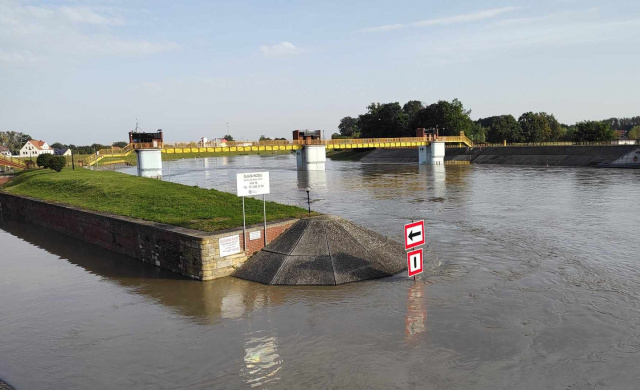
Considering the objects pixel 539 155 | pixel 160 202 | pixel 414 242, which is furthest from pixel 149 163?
pixel 539 155

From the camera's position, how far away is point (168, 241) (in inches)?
735

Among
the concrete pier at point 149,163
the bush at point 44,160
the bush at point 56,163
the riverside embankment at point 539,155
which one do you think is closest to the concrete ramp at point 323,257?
the bush at point 56,163

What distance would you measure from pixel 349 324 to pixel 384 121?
12453 centimetres

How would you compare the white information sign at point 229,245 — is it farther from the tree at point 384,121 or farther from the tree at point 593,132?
the tree at point 384,121

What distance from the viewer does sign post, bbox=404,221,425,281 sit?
15.4 meters

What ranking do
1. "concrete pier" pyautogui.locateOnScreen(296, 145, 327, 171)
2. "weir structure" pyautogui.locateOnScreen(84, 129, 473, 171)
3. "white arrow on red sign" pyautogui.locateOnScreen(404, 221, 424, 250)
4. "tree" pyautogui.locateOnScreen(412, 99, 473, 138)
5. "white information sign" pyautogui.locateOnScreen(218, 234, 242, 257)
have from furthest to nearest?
"tree" pyautogui.locateOnScreen(412, 99, 473, 138), "concrete pier" pyautogui.locateOnScreen(296, 145, 327, 171), "weir structure" pyautogui.locateOnScreen(84, 129, 473, 171), "white information sign" pyautogui.locateOnScreen(218, 234, 242, 257), "white arrow on red sign" pyautogui.locateOnScreen(404, 221, 424, 250)

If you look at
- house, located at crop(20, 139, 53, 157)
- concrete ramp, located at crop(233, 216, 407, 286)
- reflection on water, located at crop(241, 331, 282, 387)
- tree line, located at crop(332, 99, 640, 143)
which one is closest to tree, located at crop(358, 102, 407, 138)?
tree line, located at crop(332, 99, 640, 143)

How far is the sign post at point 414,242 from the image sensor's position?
15.4 metres

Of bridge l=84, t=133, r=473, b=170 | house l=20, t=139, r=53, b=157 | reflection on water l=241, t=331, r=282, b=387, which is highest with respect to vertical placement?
house l=20, t=139, r=53, b=157

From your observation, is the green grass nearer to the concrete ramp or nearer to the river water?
the concrete ramp

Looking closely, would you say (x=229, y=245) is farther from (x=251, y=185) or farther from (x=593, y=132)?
(x=593, y=132)

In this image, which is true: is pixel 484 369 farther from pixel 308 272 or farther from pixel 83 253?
pixel 83 253

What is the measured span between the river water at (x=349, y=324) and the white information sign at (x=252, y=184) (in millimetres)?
3298

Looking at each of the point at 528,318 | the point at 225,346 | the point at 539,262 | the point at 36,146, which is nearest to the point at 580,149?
the point at 539,262
